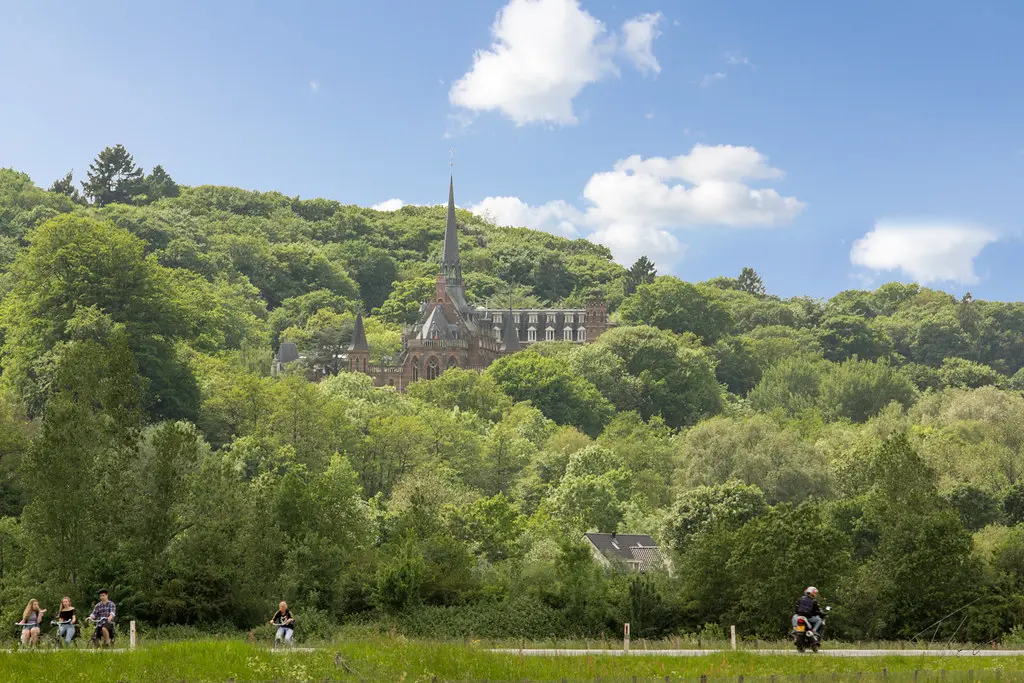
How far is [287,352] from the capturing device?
16462cm

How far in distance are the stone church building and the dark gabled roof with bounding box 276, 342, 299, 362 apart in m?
8.16

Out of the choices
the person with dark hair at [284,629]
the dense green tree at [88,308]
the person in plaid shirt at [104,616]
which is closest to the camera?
the person in plaid shirt at [104,616]

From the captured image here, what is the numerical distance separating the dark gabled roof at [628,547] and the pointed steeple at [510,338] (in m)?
78.0

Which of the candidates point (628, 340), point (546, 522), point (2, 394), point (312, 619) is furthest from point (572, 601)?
point (628, 340)

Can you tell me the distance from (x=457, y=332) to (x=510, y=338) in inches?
335

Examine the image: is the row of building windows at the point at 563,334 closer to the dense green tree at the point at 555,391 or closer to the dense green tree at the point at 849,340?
the dense green tree at the point at 849,340

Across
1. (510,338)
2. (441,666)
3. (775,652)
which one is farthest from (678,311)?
→ (441,666)

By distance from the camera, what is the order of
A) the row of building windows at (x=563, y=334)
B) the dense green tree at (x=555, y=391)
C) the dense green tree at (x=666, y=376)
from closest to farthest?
the dense green tree at (x=555, y=391), the dense green tree at (x=666, y=376), the row of building windows at (x=563, y=334)

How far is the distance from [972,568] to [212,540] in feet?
87.3

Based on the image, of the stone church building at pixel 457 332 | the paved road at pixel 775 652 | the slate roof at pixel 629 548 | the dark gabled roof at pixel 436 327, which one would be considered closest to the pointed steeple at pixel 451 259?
the stone church building at pixel 457 332

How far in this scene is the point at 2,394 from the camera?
3570 inches

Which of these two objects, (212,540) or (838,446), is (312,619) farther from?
(838,446)

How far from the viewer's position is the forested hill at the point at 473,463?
52.4 m

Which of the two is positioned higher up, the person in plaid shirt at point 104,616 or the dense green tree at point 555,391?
the dense green tree at point 555,391
